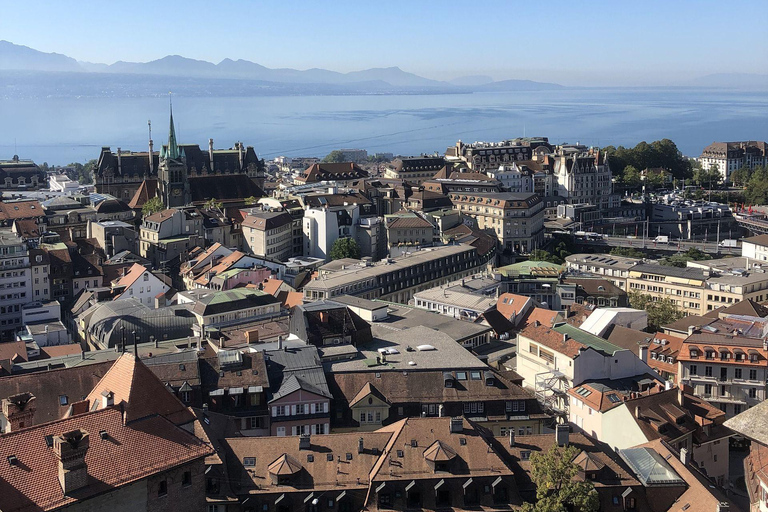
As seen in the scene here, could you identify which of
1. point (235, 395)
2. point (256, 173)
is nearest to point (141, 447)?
point (235, 395)

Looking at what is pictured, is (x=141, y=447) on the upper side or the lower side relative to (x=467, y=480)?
upper

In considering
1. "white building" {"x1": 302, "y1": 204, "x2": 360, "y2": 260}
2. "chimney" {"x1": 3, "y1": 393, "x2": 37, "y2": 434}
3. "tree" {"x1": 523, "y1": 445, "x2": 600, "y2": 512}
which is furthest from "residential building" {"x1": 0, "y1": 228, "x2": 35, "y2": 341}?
"tree" {"x1": 523, "y1": 445, "x2": 600, "y2": 512}

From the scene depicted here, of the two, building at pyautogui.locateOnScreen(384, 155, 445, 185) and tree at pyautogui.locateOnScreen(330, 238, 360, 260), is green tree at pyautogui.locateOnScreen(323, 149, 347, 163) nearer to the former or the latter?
building at pyautogui.locateOnScreen(384, 155, 445, 185)

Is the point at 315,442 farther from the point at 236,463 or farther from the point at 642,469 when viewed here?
the point at 642,469

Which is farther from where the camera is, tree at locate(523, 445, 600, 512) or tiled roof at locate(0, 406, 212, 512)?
tree at locate(523, 445, 600, 512)

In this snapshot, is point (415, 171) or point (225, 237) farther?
point (415, 171)

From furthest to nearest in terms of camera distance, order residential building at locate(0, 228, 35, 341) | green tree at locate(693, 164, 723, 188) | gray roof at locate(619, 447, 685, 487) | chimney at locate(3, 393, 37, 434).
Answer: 1. green tree at locate(693, 164, 723, 188)
2. residential building at locate(0, 228, 35, 341)
3. gray roof at locate(619, 447, 685, 487)
4. chimney at locate(3, 393, 37, 434)
